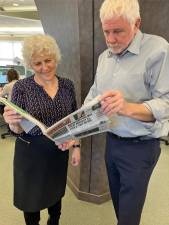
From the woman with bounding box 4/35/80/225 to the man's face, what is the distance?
0.44 metres

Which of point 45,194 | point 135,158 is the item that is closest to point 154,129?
point 135,158

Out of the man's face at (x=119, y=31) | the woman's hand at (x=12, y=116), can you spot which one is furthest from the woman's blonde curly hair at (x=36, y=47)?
the man's face at (x=119, y=31)

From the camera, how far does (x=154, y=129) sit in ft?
4.84

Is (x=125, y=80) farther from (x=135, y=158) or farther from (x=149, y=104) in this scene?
(x=135, y=158)

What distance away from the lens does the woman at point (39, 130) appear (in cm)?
169

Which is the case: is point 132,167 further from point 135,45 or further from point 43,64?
point 43,64

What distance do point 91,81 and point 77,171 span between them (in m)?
0.98

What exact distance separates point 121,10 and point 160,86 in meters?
0.39

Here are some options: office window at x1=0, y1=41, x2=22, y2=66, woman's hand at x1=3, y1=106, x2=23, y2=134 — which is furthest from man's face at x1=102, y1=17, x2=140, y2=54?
office window at x1=0, y1=41, x2=22, y2=66

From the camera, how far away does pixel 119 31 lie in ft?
4.49

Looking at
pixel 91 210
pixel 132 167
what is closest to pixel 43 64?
pixel 132 167

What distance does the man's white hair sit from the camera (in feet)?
4.27

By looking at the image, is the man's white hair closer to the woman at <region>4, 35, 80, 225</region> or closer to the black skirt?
the woman at <region>4, 35, 80, 225</region>

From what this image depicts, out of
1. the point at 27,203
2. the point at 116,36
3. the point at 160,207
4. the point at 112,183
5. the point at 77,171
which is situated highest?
the point at 116,36
